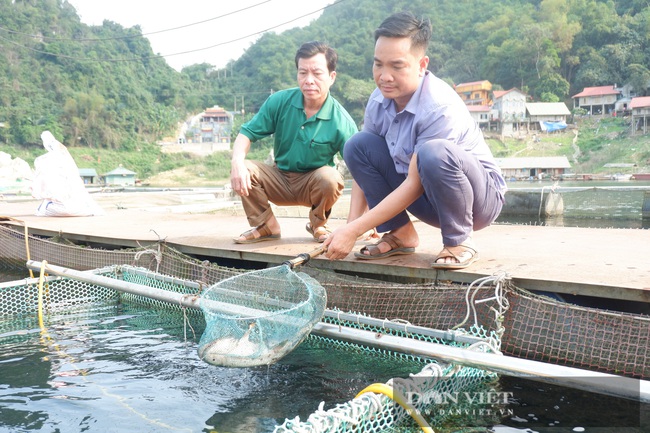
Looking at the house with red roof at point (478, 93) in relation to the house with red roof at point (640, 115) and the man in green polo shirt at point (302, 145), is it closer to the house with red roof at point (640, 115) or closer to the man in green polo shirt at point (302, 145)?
the house with red roof at point (640, 115)

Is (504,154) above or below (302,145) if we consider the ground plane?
above

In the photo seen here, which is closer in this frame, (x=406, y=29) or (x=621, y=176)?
(x=406, y=29)

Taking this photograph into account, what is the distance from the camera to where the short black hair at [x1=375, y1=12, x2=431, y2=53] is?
2.81m

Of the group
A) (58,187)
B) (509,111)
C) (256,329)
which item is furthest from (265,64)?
(256,329)

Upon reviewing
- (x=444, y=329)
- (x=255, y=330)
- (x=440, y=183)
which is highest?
(x=440, y=183)

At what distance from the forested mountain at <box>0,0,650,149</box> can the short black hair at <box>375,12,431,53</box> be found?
6094cm

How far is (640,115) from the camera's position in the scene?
5762 cm

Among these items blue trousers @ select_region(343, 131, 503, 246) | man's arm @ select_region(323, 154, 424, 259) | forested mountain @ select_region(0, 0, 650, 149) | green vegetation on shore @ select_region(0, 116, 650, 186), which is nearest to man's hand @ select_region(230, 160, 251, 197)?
blue trousers @ select_region(343, 131, 503, 246)

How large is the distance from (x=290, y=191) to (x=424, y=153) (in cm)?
173

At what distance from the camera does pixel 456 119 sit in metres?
2.89

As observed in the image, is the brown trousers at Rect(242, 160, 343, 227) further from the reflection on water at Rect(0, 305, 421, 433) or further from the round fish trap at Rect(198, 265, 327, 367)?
the round fish trap at Rect(198, 265, 327, 367)

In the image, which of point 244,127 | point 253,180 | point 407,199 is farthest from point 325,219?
point 407,199

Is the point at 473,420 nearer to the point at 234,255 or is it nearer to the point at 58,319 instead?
the point at 234,255

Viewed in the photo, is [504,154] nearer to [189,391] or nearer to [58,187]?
[58,187]
